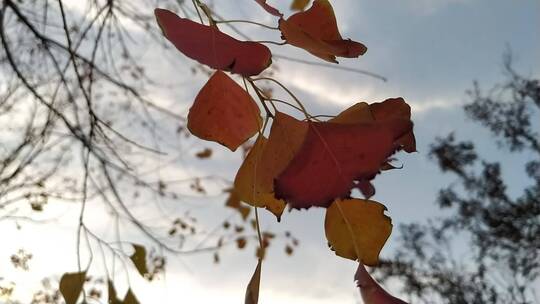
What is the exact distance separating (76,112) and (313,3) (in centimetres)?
144

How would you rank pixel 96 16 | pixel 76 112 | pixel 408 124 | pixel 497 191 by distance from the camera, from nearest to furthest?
1. pixel 408 124
2. pixel 96 16
3. pixel 76 112
4. pixel 497 191

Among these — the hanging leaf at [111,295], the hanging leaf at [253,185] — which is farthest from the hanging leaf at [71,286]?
the hanging leaf at [253,185]

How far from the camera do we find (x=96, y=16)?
155cm

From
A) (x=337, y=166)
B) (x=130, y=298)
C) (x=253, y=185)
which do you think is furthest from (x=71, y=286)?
(x=337, y=166)

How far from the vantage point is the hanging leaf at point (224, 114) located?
364 millimetres

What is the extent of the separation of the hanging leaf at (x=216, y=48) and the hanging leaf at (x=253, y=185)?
58 mm

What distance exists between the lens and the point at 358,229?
14.3 inches

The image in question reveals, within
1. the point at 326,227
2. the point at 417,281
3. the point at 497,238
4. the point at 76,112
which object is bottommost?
the point at 326,227

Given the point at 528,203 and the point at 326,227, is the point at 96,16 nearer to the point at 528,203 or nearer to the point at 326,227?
the point at 326,227

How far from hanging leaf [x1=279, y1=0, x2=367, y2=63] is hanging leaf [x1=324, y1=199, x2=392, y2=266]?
9 cm

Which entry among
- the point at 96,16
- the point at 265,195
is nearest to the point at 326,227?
the point at 265,195

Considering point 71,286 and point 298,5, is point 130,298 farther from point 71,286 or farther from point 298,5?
point 298,5

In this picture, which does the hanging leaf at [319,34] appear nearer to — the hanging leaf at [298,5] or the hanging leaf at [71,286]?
the hanging leaf at [298,5]

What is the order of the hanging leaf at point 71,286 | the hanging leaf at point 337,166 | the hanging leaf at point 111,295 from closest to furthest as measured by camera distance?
the hanging leaf at point 337,166, the hanging leaf at point 71,286, the hanging leaf at point 111,295
